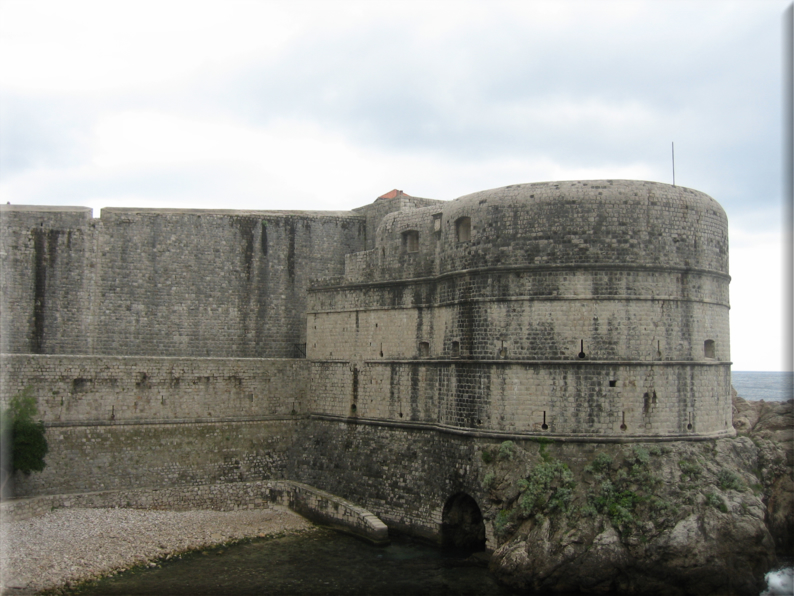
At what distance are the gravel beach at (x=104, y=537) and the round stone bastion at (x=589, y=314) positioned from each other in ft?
21.2

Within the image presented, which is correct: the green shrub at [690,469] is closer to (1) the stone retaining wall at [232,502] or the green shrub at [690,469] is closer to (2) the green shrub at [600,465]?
(2) the green shrub at [600,465]

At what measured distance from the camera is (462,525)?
20719 millimetres

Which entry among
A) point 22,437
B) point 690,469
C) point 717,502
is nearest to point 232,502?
point 22,437

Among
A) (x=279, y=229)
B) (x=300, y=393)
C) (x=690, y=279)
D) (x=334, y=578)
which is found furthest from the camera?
(x=279, y=229)

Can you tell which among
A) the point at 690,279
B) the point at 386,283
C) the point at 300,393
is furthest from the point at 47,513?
the point at 690,279

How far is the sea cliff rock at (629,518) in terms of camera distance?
1725 centimetres

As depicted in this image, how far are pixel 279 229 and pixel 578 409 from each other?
12.7m

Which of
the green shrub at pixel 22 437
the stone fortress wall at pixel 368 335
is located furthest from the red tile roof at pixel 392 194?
the green shrub at pixel 22 437

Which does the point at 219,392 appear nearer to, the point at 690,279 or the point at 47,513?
the point at 47,513

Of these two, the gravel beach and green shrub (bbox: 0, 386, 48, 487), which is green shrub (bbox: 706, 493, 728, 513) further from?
green shrub (bbox: 0, 386, 48, 487)

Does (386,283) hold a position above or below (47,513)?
above

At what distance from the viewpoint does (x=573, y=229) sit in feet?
63.4

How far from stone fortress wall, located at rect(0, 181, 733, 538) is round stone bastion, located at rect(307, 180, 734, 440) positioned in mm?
52

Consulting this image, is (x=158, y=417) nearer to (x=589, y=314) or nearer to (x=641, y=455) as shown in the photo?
(x=589, y=314)
